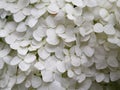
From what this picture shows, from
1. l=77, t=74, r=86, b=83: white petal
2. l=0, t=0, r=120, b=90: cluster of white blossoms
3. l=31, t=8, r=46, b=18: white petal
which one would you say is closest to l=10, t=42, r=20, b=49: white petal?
l=0, t=0, r=120, b=90: cluster of white blossoms

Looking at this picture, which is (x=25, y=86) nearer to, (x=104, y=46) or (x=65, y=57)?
(x=65, y=57)

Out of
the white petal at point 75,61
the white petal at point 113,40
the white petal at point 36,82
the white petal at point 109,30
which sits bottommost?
the white petal at point 36,82

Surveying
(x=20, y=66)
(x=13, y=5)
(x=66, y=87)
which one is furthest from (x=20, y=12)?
(x=66, y=87)

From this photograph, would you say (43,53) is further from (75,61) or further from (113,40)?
(113,40)

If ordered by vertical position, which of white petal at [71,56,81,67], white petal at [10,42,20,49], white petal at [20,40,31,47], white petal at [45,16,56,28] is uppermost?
white petal at [45,16,56,28]

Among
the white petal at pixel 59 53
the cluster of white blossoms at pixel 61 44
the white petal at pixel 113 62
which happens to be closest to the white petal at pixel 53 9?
the cluster of white blossoms at pixel 61 44

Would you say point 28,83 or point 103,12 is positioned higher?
point 103,12

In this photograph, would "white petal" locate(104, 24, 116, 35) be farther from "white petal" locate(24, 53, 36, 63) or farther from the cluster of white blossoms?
"white petal" locate(24, 53, 36, 63)

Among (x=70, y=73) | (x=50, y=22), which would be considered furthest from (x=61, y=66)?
(x=50, y=22)

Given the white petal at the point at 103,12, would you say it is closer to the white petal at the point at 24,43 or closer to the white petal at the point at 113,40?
the white petal at the point at 113,40

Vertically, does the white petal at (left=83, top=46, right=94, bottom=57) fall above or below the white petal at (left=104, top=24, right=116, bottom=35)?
below
